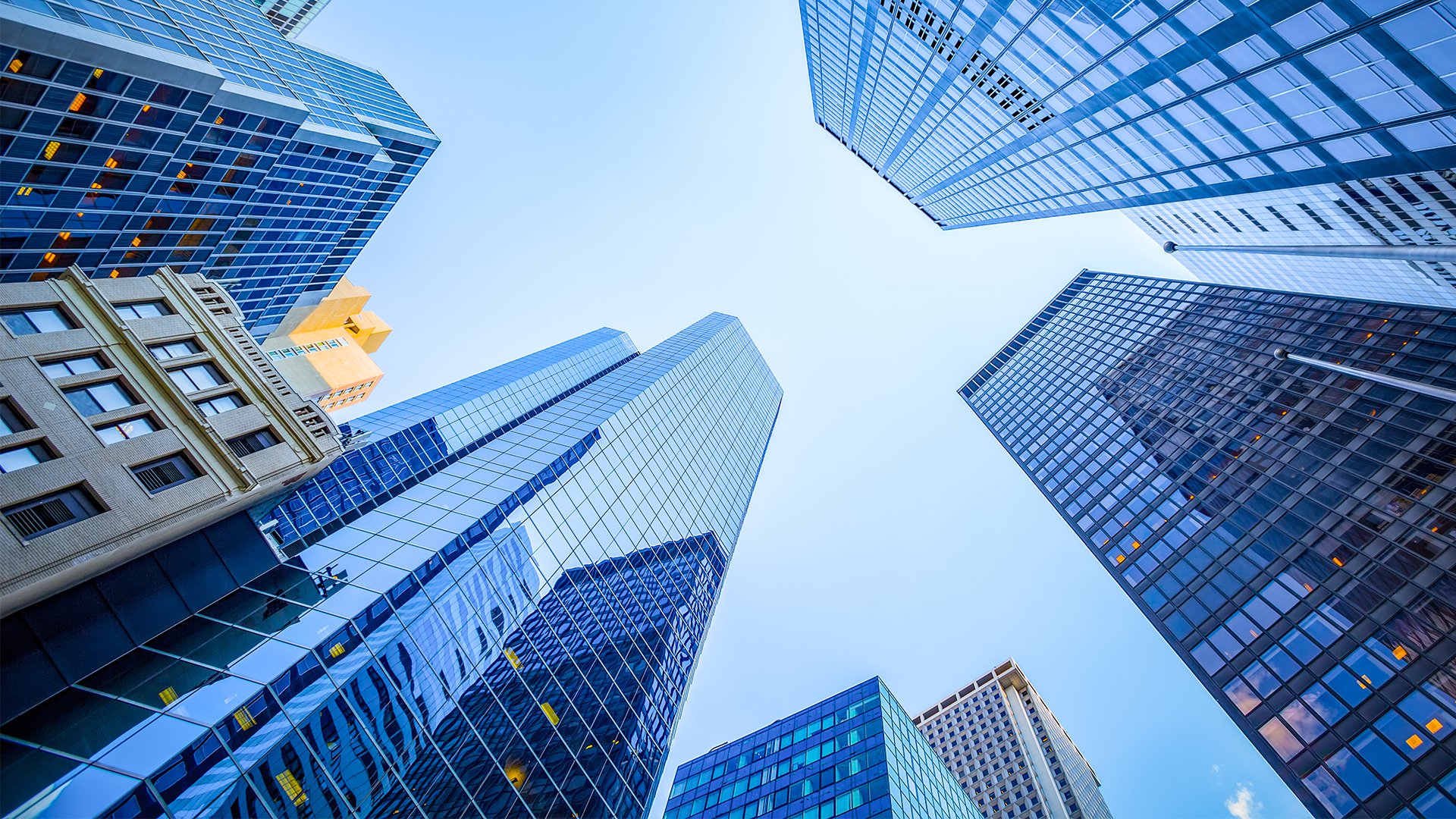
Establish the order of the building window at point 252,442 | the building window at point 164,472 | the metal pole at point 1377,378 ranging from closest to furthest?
the building window at point 164,472 < the building window at point 252,442 < the metal pole at point 1377,378

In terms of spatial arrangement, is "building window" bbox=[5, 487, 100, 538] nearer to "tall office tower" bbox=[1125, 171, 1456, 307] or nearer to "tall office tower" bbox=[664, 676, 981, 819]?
"tall office tower" bbox=[664, 676, 981, 819]

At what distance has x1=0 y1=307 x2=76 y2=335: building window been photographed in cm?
1738

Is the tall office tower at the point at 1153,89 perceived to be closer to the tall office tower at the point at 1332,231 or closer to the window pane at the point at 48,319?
the tall office tower at the point at 1332,231

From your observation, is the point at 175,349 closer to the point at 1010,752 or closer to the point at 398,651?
the point at 398,651

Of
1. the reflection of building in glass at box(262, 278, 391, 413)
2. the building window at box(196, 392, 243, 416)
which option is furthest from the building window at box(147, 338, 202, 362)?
the reflection of building in glass at box(262, 278, 391, 413)

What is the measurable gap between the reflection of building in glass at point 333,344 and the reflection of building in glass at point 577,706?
62652 mm

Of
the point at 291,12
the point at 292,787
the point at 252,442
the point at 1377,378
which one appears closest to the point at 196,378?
the point at 252,442

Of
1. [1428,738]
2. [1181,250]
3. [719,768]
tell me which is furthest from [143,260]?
[1181,250]

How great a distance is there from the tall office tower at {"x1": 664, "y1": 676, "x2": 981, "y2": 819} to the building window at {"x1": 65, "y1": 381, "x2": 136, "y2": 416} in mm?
47049

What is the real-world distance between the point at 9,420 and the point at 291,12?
187259 mm

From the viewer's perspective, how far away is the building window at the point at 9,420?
52.0 ft

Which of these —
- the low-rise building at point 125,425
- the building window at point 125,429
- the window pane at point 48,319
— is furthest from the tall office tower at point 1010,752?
the window pane at point 48,319

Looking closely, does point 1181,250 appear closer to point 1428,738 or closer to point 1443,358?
point 1443,358

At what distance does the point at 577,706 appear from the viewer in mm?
32438
